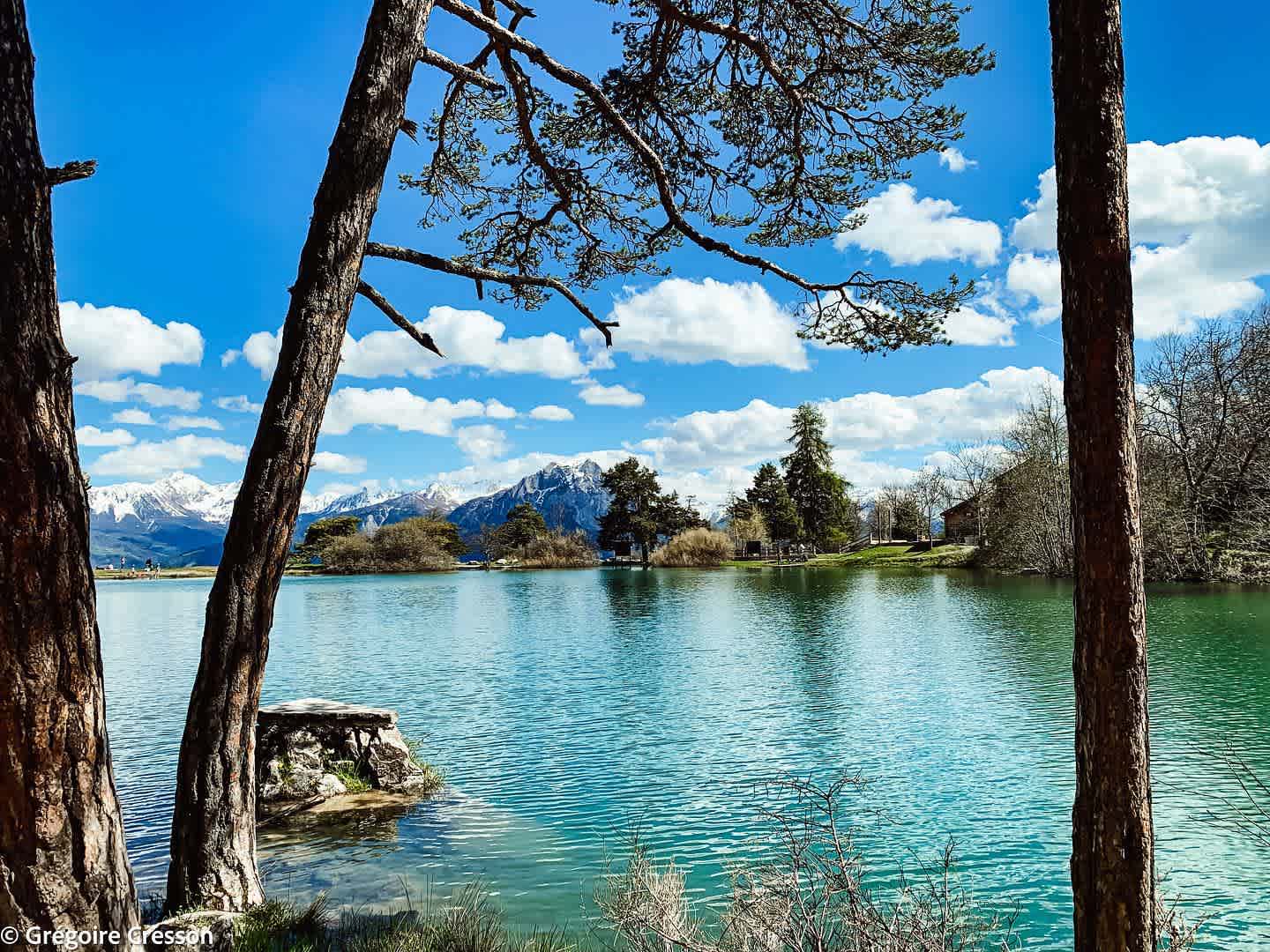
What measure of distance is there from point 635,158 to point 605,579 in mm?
36934

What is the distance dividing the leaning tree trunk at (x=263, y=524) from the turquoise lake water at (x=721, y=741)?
5.12ft

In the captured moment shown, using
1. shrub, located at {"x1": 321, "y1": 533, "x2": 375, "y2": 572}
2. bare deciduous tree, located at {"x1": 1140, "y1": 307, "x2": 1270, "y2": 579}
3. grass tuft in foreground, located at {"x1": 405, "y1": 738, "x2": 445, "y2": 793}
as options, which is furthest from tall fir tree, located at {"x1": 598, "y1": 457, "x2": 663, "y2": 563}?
grass tuft in foreground, located at {"x1": 405, "y1": 738, "x2": 445, "y2": 793}

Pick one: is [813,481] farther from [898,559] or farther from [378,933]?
[378,933]

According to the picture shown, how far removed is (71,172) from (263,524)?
1.55 meters

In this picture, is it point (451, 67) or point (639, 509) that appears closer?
point (451, 67)

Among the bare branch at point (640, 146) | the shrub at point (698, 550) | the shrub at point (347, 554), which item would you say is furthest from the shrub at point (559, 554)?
the bare branch at point (640, 146)

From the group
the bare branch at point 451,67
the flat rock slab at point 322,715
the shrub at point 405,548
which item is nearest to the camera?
the bare branch at point 451,67

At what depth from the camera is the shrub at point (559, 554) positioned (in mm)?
59562

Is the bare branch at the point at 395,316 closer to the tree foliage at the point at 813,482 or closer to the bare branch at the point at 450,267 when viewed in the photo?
the bare branch at the point at 450,267

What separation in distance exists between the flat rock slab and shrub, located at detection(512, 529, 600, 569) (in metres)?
51.6

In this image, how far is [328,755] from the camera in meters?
7.19

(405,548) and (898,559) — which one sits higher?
(405,548)

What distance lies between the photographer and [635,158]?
22.6 ft

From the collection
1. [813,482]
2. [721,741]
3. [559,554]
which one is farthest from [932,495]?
[721,741]
